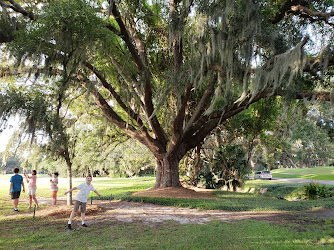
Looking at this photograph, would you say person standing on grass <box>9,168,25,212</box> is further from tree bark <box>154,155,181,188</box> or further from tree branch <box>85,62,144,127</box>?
tree bark <box>154,155,181,188</box>

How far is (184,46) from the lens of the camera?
1160cm

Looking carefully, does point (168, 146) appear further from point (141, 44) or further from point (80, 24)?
point (80, 24)

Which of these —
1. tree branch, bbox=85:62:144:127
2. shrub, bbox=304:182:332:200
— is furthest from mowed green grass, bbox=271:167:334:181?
tree branch, bbox=85:62:144:127

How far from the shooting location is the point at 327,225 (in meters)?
5.72

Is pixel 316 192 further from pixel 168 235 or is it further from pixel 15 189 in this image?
pixel 15 189

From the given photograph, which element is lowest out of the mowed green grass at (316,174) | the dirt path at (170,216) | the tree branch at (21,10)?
the mowed green grass at (316,174)

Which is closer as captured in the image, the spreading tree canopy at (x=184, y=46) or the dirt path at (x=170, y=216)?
the dirt path at (x=170, y=216)

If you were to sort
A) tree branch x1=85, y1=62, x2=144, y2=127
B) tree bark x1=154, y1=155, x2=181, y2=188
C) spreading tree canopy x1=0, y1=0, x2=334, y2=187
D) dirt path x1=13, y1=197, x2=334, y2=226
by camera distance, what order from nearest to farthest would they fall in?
1. dirt path x1=13, y1=197, x2=334, y2=226
2. spreading tree canopy x1=0, y1=0, x2=334, y2=187
3. tree branch x1=85, y1=62, x2=144, y2=127
4. tree bark x1=154, y1=155, x2=181, y2=188

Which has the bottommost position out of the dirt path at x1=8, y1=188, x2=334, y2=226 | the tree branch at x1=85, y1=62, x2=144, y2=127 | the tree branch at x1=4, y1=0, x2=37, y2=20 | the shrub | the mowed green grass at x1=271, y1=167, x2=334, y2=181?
the mowed green grass at x1=271, y1=167, x2=334, y2=181

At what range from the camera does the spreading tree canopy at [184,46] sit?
720 cm

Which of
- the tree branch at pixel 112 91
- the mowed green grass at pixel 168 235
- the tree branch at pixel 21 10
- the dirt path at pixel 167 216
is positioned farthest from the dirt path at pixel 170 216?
the tree branch at pixel 21 10

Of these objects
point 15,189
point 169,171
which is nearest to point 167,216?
point 15,189

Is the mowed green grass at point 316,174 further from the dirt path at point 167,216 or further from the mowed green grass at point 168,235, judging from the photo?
the mowed green grass at point 168,235

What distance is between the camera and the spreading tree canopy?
7.20 m
